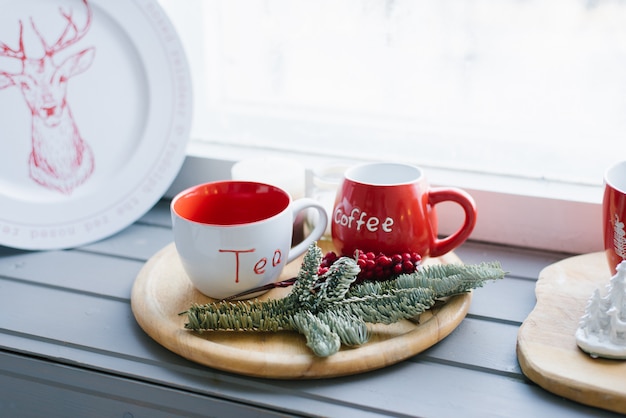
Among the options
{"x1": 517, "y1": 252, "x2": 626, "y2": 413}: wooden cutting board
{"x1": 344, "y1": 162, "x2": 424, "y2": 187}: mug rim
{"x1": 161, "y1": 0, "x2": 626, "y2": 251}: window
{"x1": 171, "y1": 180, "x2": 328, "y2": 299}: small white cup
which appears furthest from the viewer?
{"x1": 161, "y1": 0, "x2": 626, "y2": 251}: window

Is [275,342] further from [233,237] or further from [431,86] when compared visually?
[431,86]

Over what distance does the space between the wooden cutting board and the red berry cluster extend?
0.14 meters

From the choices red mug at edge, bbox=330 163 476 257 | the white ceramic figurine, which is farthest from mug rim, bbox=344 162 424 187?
the white ceramic figurine

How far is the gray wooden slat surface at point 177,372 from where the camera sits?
1.97ft

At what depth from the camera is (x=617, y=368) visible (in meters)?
0.61

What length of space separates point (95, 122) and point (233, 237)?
1.22ft

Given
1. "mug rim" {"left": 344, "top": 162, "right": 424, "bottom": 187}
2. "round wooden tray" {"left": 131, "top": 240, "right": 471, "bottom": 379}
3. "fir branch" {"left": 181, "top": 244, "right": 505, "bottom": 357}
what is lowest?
"round wooden tray" {"left": 131, "top": 240, "right": 471, "bottom": 379}

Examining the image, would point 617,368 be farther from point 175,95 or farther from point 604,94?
point 175,95

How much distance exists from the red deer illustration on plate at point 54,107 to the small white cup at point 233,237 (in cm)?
25

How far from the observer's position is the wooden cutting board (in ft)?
1.92

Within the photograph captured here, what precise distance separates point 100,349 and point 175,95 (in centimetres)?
40

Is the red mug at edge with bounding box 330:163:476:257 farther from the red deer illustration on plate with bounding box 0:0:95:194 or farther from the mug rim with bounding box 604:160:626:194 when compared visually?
the red deer illustration on plate with bounding box 0:0:95:194

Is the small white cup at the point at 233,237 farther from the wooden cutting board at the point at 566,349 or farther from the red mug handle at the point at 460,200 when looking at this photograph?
the wooden cutting board at the point at 566,349

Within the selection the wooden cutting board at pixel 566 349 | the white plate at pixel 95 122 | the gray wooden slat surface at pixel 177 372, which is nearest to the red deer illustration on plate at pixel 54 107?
the white plate at pixel 95 122
